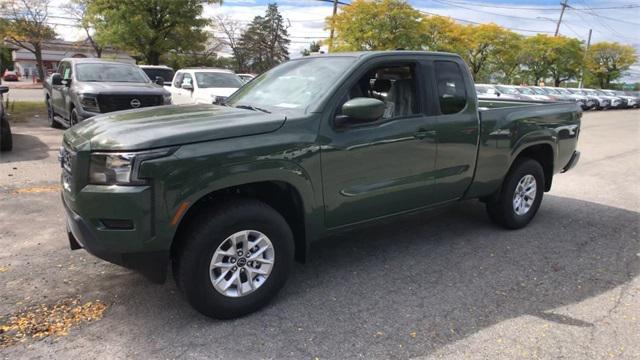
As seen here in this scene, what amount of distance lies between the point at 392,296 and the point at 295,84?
6.43 feet

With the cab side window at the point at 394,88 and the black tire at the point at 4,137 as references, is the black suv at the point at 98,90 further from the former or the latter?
the cab side window at the point at 394,88

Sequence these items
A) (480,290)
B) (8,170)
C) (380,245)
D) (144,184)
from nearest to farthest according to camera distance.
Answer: (144,184)
(480,290)
(380,245)
(8,170)

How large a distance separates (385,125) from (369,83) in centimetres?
59

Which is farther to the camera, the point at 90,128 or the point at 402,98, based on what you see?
the point at 402,98

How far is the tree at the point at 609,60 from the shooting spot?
59281 mm

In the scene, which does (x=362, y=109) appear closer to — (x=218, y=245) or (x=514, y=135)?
(x=218, y=245)

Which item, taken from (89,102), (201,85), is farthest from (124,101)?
(201,85)

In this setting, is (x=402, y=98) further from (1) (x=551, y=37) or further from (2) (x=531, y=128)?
(1) (x=551, y=37)

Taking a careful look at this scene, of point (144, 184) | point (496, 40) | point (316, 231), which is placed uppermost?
point (496, 40)

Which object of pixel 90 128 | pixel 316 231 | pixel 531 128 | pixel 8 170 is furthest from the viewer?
pixel 8 170

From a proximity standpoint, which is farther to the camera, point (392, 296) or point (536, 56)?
point (536, 56)

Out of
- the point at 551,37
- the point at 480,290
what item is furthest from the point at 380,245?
the point at 551,37

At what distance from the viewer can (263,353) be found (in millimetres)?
3066

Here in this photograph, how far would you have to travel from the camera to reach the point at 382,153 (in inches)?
157
